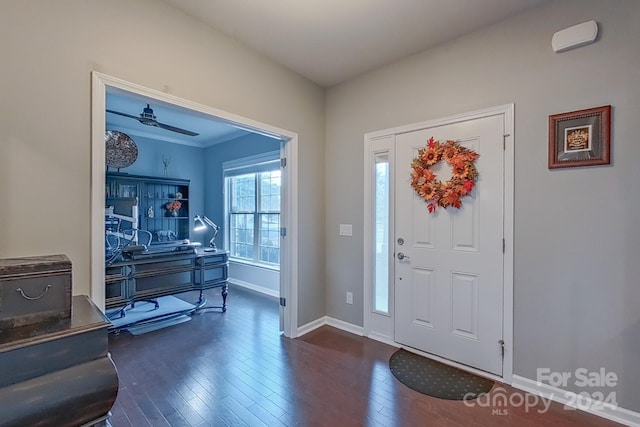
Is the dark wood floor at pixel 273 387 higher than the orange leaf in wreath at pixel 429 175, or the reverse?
the orange leaf in wreath at pixel 429 175

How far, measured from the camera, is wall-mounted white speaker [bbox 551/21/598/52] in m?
1.93

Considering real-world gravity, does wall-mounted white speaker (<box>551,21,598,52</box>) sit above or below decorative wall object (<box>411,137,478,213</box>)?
above

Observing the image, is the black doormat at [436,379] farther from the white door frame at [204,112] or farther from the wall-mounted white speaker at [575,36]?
the wall-mounted white speaker at [575,36]

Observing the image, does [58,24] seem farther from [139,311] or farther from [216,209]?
[216,209]

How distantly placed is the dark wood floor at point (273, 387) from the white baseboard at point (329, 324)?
0.09 m

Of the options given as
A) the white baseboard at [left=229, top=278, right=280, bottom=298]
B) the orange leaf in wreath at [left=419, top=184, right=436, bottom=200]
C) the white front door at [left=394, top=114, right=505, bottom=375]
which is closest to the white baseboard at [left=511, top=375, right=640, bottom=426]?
the white front door at [left=394, top=114, right=505, bottom=375]

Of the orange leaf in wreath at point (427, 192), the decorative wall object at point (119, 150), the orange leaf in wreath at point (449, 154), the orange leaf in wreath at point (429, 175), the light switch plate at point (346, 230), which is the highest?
the decorative wall object at point (119, 150)

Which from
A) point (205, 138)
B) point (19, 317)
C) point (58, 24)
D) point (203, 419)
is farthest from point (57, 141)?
point (205, 138)

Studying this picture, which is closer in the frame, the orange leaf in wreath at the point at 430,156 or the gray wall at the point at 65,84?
the gray wall at the point at 65,84

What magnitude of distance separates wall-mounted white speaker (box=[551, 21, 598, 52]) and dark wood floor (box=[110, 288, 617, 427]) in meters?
2.43

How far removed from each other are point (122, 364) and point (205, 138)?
4085 mm

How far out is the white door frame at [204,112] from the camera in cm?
180

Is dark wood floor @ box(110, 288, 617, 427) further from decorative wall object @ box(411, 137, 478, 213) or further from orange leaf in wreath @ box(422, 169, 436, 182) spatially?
orange leaf in wreath @ box(422, 169, 436, 182)

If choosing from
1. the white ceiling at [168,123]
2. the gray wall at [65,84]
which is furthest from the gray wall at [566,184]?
the white ceiling at [168,123]
